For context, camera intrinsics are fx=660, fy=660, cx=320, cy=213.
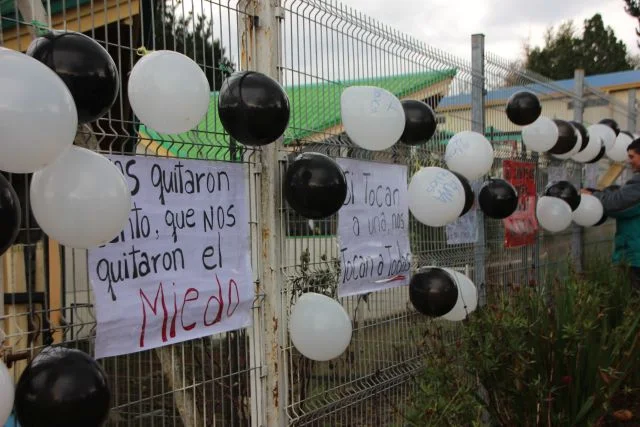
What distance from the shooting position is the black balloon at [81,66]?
2010 millimetres

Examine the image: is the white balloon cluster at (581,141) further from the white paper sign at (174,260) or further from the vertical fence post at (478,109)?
the white paper sign at (174,260)

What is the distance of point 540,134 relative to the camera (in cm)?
579

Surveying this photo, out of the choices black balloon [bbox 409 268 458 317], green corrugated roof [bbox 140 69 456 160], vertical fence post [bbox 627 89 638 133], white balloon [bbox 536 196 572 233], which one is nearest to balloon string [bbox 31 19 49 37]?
green corrugated roof [bbox 140 69 456 160]

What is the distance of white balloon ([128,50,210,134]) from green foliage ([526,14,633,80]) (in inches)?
1326

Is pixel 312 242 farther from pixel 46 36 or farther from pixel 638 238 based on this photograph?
pixel 638 238

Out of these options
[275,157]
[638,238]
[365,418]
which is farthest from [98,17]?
[638,238]

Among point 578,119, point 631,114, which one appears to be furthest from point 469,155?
point 631,114

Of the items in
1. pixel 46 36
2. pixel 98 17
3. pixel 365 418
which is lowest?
pixel 365 418

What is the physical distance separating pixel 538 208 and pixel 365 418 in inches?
120

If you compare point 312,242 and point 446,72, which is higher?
point 446,72

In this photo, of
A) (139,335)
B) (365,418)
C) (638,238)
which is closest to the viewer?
(139,335)

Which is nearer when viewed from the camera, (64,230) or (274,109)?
(64,230)

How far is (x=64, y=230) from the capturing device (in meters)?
1.94

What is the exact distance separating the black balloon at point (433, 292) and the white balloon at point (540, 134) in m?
2.29
